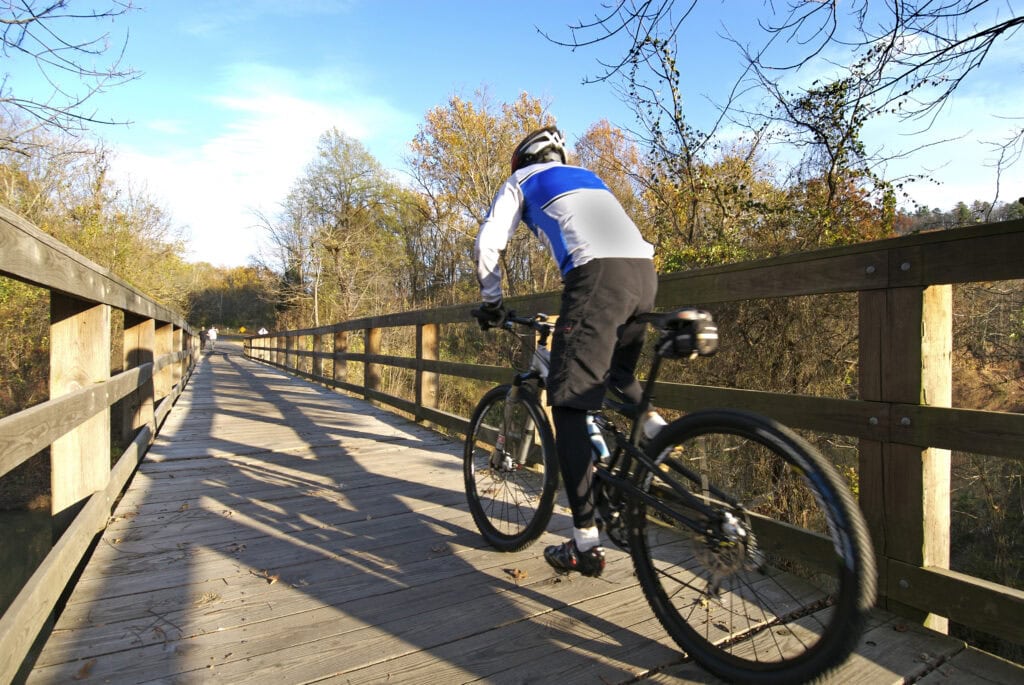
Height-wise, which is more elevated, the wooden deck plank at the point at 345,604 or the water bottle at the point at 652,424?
the water bottle at the point at 652,424

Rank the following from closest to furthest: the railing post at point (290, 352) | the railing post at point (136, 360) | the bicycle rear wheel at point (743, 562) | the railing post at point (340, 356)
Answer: the bicycle rear wheel at point (743, 562)
the railing post at point (136, 360)
the railing post at point (340, 356)
the railing post at point (290, 352)

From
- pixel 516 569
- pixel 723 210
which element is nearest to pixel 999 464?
pixel 723 210

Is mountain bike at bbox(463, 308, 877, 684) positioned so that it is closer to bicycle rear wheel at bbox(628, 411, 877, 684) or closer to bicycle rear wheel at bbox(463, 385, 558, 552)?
bicycle rear wheel at bbox(628, 411, 877, 684)

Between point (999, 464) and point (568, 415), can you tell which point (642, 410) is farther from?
point (999, 464)

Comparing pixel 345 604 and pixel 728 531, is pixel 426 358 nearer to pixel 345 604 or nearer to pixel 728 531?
pixel 345 604

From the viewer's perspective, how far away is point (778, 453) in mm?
1461

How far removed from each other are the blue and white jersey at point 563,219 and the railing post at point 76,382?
5.69 ft

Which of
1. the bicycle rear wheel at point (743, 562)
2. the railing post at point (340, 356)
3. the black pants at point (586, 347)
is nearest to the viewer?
the bicycle rear wheel at point (743, 562)

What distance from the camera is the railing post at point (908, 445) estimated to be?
1772 millimetres

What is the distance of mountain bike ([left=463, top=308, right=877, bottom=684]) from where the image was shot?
1333 mm

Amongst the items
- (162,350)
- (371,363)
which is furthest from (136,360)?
(371,363)

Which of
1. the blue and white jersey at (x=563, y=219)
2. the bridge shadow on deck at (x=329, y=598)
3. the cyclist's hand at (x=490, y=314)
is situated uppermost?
the blue and white jersey at (x=563, y=219)

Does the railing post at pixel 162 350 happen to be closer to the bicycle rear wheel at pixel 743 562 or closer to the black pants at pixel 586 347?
the black pants at pixel 586 347

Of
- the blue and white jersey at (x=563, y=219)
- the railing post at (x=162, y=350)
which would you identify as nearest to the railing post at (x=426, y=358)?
the railing post at (x=162, y=350)
